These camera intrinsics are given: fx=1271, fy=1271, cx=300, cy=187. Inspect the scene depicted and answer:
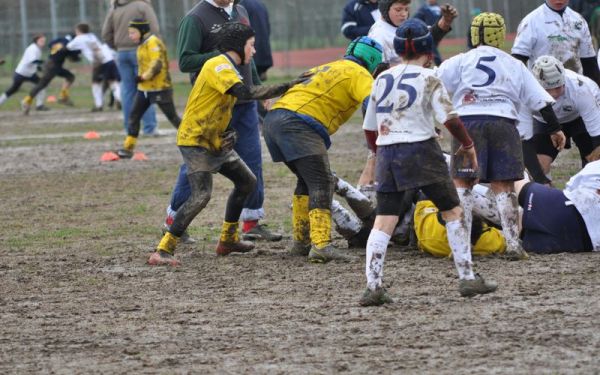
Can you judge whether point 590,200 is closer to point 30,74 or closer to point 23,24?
point 30,74

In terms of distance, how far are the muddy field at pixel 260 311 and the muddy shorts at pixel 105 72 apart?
53.5 feet

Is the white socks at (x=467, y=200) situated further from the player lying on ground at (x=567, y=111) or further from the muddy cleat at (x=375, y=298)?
the player lying on ground at (x=567, y=111)

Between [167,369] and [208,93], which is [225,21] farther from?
[167,369]

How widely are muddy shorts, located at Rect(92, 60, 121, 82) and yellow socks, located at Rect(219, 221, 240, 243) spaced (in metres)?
19.1

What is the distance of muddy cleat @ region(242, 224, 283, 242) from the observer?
10.7 metres

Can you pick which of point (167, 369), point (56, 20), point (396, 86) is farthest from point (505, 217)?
point (56, 20)

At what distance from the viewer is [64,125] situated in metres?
24.8

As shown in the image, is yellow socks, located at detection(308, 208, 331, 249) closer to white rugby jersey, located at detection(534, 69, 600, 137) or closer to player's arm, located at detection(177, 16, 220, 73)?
player's arm, located at detection(177, 16, 220, 73)

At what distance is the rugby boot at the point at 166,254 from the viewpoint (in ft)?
30.8

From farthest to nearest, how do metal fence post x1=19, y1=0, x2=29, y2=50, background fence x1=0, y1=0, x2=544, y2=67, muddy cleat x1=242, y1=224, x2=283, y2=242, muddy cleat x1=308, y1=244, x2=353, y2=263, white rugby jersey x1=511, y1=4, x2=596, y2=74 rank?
metal fence post x1=19, y1=0, x2=29, y2=50, background fence x1=0, y1=0, x2=544, y2=67, white rugby jersey x1=511, y1=4, x2=596, y2=74, muddy cleat x1=242, y1=224, x2=283, y2=242, muddy cleat x1=308, y1=244, x2=353, y2=263

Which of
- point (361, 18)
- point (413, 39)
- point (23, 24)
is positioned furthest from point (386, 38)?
point (23, 24)

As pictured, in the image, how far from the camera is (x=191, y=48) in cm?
1000

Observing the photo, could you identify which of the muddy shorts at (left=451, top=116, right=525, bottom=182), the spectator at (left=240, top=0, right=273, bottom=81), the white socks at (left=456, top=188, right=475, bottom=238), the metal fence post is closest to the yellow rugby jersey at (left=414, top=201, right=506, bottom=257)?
the white socks at (left=456, top=188, right=475, bottom=238)

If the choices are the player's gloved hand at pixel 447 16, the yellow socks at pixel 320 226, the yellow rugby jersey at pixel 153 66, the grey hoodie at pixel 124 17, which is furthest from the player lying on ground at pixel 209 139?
the grey hoodie at pixel 124 17
